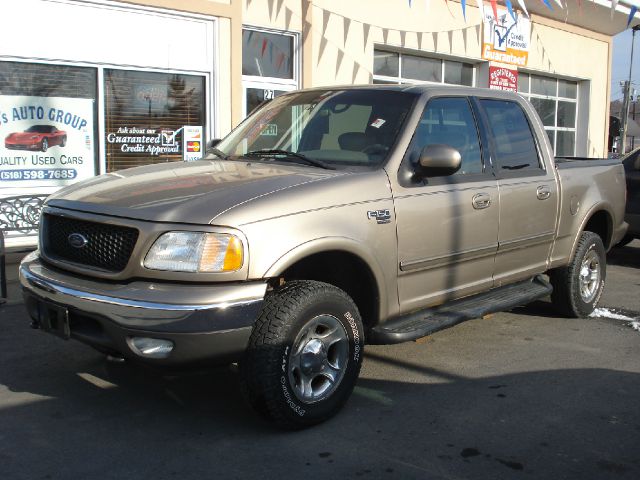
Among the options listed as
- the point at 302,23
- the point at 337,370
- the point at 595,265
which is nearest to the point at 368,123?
the point at 337,370

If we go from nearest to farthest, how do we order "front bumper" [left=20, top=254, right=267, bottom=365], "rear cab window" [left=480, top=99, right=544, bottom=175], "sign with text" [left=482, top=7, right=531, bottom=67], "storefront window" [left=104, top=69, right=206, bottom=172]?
"front bumper" [left=20, top=254, right=267, bottom=365] → "rear cab window" [left=480, top=99, right=544, bottom=175] → "storefront window" [left=104, top=69, right=206, bottom=172] → "sign with text" [left=482, top=7, right=531, bottom=67]

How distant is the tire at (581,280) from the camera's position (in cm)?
618

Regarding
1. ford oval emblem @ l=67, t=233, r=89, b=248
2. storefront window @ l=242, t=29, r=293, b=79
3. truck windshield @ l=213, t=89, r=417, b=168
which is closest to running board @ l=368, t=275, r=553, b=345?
truck windshield @ l=213, t=89, r=417, b=168

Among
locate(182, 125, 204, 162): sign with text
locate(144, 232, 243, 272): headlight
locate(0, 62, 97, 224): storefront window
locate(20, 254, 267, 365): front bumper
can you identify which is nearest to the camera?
locate(20, 254, 267, 365): front bumper

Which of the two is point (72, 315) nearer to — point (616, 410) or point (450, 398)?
point (450, 398)

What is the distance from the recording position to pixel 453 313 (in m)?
4.73

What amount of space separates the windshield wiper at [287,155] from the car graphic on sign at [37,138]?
4740mm

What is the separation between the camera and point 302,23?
1080 cm

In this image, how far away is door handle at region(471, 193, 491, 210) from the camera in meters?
4.81

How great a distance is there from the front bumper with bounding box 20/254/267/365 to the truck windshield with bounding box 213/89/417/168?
128cm

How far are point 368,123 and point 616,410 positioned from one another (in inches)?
90.6

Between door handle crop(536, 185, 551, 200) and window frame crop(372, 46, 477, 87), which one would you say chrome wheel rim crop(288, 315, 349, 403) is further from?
window frame crop(372, 46, 477, 87)

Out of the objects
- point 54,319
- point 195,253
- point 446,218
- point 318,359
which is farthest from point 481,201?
point 54,319

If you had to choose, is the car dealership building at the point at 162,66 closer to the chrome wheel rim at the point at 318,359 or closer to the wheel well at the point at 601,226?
the wheel well at the point at 601,226
